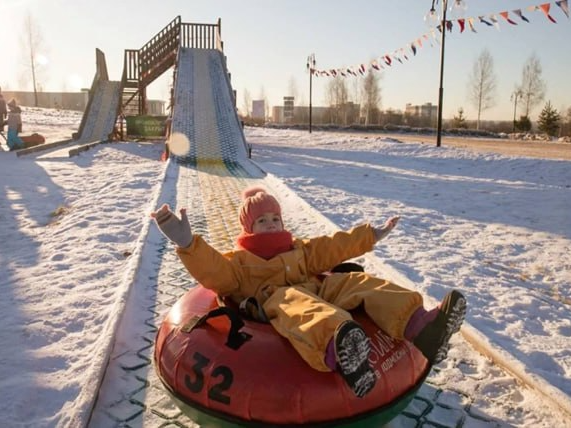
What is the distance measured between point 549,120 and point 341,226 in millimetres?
36296

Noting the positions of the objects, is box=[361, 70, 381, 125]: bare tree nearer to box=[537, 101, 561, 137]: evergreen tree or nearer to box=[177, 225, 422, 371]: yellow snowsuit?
box=[537, 101, 561, 137]: evergreen tree

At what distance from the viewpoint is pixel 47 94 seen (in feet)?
251

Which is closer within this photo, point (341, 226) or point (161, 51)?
point (341, 226)

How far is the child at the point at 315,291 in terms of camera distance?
1.96 metres

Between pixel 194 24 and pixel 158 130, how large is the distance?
4.88 meters

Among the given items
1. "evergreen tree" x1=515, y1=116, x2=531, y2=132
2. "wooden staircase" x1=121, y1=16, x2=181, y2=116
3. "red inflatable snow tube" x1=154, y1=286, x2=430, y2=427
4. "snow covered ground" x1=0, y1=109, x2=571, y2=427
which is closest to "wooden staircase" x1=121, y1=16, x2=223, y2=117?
"wooden staircase" x1=121, y1=16, x2=181, y2=116

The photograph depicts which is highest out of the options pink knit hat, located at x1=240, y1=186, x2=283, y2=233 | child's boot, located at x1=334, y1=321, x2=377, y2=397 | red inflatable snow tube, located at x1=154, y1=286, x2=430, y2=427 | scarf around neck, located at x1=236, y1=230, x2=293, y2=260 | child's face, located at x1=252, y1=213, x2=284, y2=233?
pink knit hat, located at x1=240, y1=186, x2=283, y2=233

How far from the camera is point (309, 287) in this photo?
2615 millimetres

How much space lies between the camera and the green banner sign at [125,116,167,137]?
778 inches

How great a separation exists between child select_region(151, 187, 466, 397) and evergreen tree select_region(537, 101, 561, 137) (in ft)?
129

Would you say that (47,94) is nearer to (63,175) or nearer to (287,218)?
(63,175)

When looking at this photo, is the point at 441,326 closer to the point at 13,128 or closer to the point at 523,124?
the point at 13,128

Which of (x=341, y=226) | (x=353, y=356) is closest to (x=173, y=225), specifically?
Result: (x=353, y=356)

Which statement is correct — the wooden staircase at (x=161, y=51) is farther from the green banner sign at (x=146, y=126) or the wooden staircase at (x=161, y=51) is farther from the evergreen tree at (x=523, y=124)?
the evergreen tree at (x=523, y=124)
